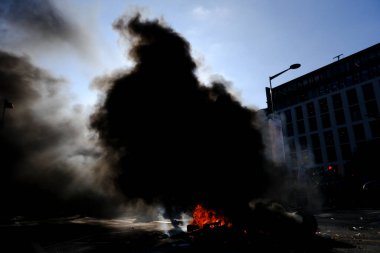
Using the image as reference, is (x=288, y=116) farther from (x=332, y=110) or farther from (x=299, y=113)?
(x=332, y=110)

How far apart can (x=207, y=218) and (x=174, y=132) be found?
466 cm

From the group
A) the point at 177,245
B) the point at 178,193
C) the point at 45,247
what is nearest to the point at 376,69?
the point at 178,193

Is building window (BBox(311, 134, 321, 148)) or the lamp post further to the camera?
building window (BBox(311, 134, 321, 148))

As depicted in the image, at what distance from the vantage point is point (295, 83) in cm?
5525

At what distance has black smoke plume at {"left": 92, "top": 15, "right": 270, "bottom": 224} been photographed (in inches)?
508

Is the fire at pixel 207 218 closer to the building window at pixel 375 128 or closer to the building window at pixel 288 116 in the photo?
the building window at pixel 375 128

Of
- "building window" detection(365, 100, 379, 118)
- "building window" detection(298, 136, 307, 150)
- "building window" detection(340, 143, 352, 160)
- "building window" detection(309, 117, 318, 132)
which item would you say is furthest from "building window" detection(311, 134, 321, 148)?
"building window" detection(365, 100, 379, 118)

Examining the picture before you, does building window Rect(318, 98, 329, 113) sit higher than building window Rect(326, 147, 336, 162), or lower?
higher

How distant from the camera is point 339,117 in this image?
48312 mm

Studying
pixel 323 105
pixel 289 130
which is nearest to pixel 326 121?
pixel 323 105

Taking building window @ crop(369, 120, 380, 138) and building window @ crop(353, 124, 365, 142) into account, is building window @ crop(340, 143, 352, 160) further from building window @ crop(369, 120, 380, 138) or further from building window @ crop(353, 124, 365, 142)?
building window @ crop(369, 120, 380, 138)

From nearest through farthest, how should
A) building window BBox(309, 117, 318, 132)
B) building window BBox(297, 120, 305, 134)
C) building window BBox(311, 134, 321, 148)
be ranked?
building window BBox(311, 134, 321, 148) < building window BBox(309, 117, 318, 132) < building window BBox(297, 120, 305, 134)

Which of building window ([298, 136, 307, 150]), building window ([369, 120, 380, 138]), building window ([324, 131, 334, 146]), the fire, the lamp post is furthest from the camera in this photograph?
building window ([298, 136, 307, 150])

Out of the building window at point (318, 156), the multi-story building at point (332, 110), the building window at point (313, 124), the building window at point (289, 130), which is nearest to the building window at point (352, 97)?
the multi-story building at point (332, 110)
